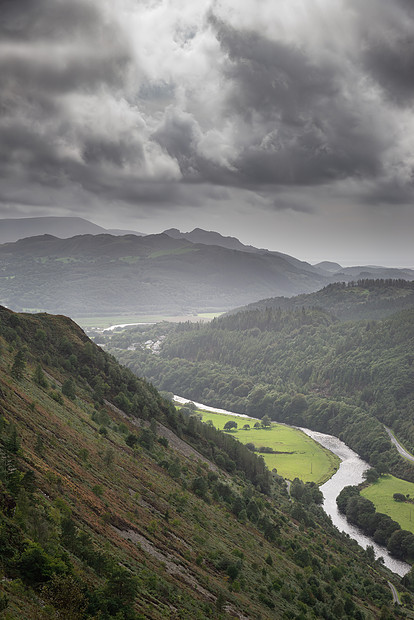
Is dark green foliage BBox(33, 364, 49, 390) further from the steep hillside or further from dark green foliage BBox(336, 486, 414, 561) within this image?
dark green foliage BBox(336, 486, 414, 561)

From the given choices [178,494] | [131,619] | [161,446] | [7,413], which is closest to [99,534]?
[131,619]

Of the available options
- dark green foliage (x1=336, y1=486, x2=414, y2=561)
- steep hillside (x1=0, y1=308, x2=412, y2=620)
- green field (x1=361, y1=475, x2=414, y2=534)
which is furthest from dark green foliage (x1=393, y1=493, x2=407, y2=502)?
steep hillside (x1=0, y1=308, x2=412, y2=620)

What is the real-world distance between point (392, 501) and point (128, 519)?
161 metres

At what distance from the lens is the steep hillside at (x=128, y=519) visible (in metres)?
31.2

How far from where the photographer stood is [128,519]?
51.8m

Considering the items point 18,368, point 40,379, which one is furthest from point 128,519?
point 40,379

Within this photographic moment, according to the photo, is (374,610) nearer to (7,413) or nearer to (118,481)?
(118,481)

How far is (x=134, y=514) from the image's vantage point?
2153 inches

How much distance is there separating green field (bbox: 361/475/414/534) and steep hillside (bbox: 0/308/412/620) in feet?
137

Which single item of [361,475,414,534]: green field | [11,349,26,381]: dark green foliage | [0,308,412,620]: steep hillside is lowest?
[361,475,414,534]: green field

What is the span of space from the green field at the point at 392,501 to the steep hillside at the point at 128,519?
41.8 meters

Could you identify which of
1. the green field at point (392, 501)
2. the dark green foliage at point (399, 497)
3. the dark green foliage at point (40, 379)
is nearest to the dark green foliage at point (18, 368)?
the dark green foliage at point (40, 379)

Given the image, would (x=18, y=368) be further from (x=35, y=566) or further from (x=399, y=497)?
(x=399, y=497)

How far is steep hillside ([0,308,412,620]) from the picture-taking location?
3124 centimetres
